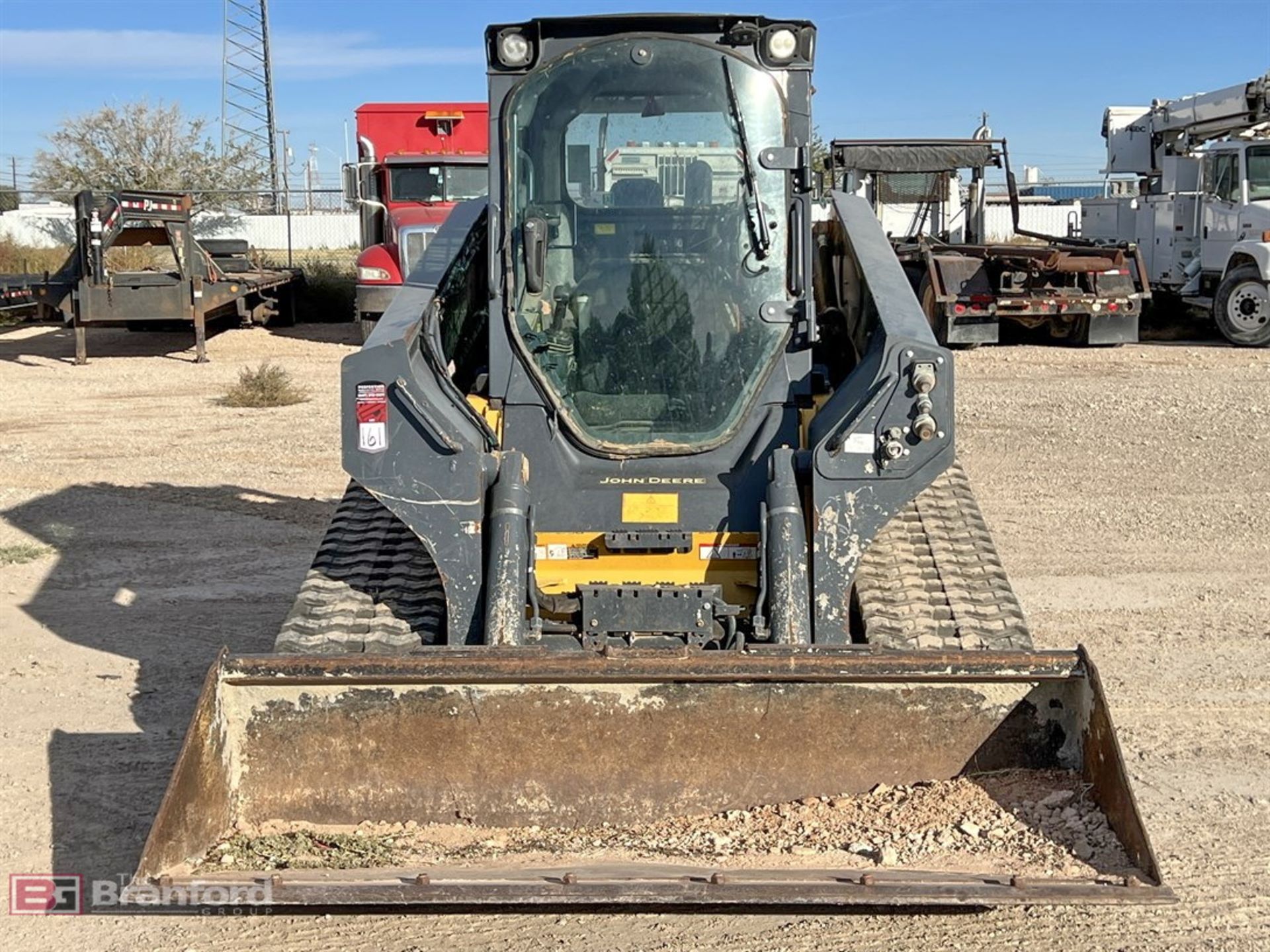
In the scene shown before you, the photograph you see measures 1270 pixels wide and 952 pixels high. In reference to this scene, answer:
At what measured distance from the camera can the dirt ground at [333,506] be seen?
401 centimetres

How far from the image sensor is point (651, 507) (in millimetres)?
5230

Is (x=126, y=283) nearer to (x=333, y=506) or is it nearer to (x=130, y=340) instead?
(x=130, y=340)

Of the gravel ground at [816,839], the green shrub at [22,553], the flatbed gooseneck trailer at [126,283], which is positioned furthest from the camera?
the flatbed gooseneck trailer at [126,283]

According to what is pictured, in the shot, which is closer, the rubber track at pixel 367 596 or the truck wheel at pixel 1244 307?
the rubber track at pixel 367 596

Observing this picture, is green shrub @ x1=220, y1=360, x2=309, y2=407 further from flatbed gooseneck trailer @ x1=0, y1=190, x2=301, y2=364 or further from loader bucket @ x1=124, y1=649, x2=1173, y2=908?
loader bucket @ x1=124, y1=649, x2=1173, y2=908

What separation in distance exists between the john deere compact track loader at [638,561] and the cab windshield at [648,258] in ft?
0.04

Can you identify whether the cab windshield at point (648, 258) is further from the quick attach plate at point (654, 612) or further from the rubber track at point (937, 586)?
the rubber track at point (937, 586)

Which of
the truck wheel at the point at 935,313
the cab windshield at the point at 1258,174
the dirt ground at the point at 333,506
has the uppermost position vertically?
the cab windshield at the point at 1258,174

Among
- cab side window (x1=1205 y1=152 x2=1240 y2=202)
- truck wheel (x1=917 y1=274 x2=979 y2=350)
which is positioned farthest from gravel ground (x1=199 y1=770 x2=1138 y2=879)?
cab side window (x1=1205 y1=152 x2=1240 y2=202)

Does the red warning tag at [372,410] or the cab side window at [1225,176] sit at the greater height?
the cab side window at [1225,176]

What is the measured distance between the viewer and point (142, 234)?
18.8 m

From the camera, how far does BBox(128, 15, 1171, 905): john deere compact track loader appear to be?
13.6ft

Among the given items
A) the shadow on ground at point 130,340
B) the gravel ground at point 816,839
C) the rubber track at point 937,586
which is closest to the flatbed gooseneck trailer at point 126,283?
the shadow on ground at point 130,340

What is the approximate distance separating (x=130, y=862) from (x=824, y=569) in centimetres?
237
